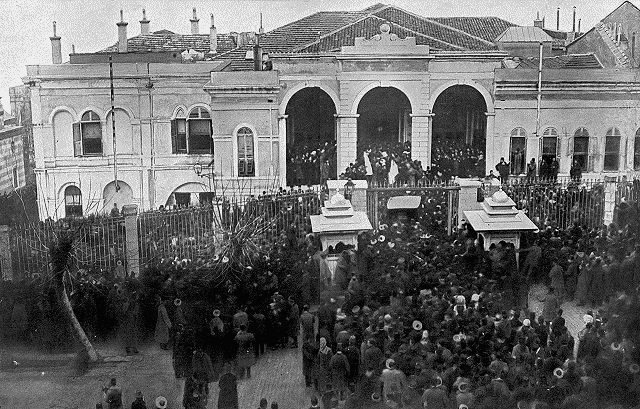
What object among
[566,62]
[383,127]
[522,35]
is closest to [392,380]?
[383,127]

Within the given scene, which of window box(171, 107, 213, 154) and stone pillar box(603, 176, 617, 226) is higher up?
window box(171, 107, 213, 154)

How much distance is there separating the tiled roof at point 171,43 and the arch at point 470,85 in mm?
4909

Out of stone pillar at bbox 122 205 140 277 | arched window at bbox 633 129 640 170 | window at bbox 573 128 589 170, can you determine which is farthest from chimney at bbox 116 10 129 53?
arched window at bbox 633 129 640 170

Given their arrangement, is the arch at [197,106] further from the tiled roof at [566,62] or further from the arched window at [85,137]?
the tiled roof at [566,62]

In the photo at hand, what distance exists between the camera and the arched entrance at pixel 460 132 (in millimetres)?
16078

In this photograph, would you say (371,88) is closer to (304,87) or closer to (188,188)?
(304,87)

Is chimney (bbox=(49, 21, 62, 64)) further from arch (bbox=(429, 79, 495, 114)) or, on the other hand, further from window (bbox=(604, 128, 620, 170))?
window (bbox=(604, 128, 620, 170))

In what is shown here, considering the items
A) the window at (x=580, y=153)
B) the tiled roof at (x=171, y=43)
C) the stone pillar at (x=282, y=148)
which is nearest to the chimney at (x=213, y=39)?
the tiled roof at (x=171, y=43)

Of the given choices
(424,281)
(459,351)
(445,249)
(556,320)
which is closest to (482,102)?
(445,249)

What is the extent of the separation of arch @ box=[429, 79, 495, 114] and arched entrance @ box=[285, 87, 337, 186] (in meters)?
2.02

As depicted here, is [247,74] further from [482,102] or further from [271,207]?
[482,102]

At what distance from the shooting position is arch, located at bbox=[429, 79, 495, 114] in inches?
629

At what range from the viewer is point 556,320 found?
1041cm

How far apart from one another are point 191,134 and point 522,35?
7.34 meters
